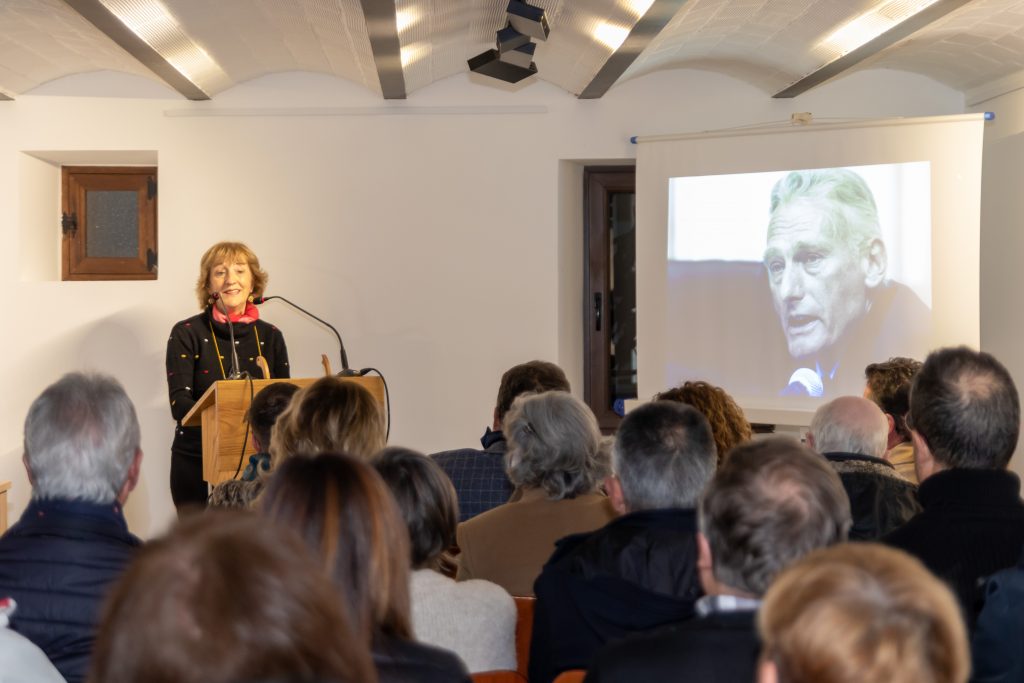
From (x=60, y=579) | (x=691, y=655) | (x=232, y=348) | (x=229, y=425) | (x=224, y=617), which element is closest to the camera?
(x=224, y=617)

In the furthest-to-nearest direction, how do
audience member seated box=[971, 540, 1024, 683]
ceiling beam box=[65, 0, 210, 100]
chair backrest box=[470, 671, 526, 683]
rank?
ceiling beam box=[65, 0, 210, 100], chair backrest box=[470, 671, 526, 683], audience member seated box=[971, 540, 1024, 683]

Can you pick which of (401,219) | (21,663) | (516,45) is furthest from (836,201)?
(21,663)

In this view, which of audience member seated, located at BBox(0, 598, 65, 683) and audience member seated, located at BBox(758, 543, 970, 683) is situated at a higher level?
audience member seated, located at BBox(758, 543, 970, 683)

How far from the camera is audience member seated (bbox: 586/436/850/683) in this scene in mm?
1421

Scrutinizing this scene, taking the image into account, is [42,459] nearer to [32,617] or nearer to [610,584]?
[32,617]

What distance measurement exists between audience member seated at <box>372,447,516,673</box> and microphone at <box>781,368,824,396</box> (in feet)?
12.9

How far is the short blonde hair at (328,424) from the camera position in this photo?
8.61 feet

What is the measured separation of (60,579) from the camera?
73.0 inches

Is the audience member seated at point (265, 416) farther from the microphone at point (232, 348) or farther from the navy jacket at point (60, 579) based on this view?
the microphone at point (232, 348)

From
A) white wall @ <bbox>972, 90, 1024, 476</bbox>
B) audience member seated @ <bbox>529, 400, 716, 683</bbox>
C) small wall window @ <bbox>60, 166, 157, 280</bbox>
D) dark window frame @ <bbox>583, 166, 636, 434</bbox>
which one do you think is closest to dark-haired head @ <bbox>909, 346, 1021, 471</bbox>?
audience member seated @ <bbox>529, 400, 716, 683</bbox>

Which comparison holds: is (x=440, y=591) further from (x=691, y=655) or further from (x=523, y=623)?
(x=691, y=655)

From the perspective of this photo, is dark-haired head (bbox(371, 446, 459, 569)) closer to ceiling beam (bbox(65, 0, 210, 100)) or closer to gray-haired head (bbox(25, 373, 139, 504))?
gray-haired head (bbox(25, 373, 139, 504))

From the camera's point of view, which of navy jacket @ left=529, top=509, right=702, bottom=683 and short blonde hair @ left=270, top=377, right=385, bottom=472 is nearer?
navy jacket @ left=529, top=509, right=702, bottom=683

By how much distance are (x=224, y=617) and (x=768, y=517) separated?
960 millimetres
